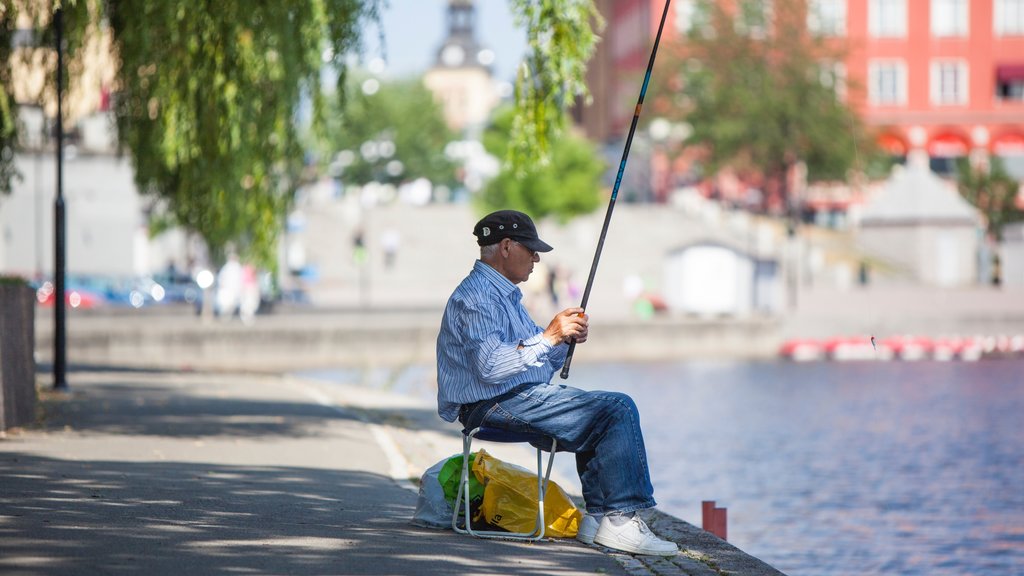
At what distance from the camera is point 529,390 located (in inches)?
328

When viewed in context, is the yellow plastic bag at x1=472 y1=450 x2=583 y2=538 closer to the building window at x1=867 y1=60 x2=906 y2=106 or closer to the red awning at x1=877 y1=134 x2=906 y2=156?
the red awning at x1=877 y1=134 x2=906 y2=156

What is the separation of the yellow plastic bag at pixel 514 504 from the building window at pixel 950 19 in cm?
9194

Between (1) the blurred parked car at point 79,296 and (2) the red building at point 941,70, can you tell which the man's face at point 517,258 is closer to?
(1) the blurred parked car at point 79,296

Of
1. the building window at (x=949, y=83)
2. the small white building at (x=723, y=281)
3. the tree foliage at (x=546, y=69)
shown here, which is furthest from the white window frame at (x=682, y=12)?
the tree foliage at (x=546, y=69)

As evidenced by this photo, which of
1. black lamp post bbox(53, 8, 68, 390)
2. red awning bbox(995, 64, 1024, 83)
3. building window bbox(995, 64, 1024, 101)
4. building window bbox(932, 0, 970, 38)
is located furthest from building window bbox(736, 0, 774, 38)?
black lamp post bbox(53, 8, 68, 390)

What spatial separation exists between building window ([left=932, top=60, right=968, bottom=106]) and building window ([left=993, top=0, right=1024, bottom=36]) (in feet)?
9.02

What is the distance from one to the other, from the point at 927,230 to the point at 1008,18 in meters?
35.6

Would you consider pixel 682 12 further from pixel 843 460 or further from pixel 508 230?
pixel 508 230

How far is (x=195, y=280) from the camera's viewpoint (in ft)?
186

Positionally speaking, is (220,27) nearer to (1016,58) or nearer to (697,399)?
(697,399)

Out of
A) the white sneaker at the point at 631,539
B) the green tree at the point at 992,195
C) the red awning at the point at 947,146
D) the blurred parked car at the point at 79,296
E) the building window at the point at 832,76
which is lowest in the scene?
the white sneaker at the point at 631,539

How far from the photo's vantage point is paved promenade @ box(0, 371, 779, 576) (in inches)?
297

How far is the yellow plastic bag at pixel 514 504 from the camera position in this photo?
28.4 ft

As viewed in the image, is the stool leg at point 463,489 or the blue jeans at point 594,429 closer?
the blue jeans at point 594,429
